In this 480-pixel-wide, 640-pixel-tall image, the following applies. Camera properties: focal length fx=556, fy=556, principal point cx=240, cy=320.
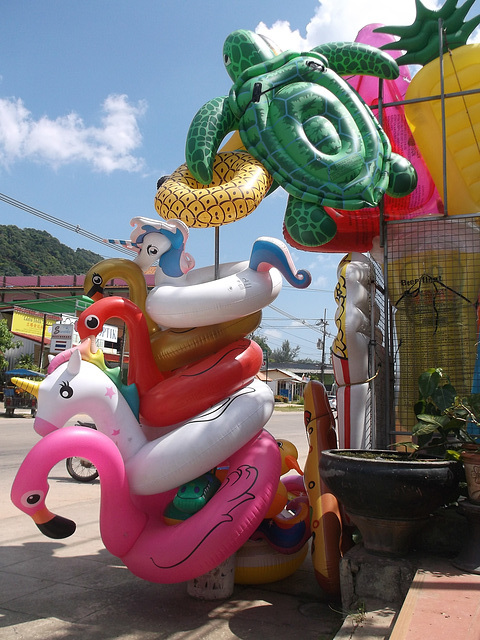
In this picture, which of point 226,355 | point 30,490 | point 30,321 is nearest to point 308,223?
point 226,355

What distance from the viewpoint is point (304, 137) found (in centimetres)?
425

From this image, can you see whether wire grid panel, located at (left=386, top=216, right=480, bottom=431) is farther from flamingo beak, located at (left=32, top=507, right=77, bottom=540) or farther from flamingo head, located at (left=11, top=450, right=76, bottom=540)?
flamingo head, located at (left=11, top=450, right=76, bottom=540)

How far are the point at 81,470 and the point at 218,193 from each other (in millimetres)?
6129

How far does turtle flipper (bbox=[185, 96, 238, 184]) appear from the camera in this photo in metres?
4.38

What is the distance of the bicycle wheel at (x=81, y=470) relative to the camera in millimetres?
8664

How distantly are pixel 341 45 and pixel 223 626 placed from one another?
15.0ft

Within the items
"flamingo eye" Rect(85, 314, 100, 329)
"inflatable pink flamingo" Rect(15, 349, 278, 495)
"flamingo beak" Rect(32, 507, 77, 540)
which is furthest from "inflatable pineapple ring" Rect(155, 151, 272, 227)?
"flamingo beak" Rect(32, 507, 77, 540)

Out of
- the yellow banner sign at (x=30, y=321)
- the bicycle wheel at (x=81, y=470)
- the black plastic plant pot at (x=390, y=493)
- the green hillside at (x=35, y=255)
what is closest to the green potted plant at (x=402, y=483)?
the black plastic plant pot at (x=390, y=493)

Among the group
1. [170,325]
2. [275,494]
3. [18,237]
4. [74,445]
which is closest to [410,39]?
[170,325]

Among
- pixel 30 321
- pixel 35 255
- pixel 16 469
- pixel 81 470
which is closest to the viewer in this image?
pixel 81 470

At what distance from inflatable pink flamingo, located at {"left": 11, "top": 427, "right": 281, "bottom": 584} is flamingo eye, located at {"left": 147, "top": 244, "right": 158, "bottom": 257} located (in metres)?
1.49

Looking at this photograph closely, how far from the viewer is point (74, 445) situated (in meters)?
3.60

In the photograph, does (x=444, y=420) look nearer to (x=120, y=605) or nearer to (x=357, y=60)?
(x=120, y=605)

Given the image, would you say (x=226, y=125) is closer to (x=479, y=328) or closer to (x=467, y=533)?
(x=479, y=328)
